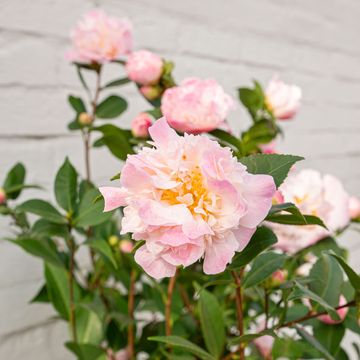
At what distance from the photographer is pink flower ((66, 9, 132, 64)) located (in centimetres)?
69

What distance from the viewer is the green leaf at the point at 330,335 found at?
56 centimetres

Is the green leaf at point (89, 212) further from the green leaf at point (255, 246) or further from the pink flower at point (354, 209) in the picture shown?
the pink flower at point (354, 209)

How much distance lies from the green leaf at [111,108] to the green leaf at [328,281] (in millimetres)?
340

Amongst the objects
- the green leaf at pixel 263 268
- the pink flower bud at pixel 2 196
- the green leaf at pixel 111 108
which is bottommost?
the pink flower bud at pixel 2 196

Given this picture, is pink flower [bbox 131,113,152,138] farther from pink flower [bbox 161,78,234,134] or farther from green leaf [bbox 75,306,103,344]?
green leaf [bbox 75,306,103,344]

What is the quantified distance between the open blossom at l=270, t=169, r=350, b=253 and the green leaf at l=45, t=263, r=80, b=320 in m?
0.28

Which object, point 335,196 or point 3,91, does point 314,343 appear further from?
point 3,91

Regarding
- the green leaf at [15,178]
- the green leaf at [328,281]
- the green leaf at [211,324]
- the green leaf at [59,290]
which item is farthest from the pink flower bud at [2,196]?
the green leaf at [328,281]

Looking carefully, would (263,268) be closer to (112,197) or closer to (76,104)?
(112,197)

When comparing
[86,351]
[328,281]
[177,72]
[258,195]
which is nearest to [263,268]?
[328,281]

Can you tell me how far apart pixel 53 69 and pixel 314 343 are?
614mm

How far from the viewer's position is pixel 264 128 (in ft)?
2.20

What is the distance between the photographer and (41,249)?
629 mm

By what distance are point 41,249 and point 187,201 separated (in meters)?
0.34
